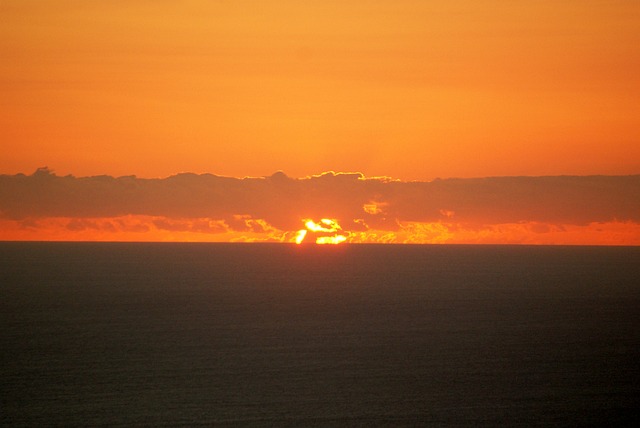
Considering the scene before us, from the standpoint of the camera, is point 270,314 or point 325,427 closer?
point 325,427

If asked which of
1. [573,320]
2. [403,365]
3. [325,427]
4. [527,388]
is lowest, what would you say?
[325,427]

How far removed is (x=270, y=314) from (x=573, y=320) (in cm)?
4639

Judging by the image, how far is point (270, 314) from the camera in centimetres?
12006

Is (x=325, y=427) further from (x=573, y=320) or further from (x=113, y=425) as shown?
(x=573, y=320)

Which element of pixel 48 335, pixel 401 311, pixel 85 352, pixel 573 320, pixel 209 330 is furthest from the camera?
pixel 401 311

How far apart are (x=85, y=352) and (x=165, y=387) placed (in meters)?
21.7

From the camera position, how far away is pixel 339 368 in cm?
7112

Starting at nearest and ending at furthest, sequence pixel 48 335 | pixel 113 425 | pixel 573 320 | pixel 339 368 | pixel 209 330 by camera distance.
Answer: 1. pixel 113 425
2. pixel 339 368
3. pixel 48 335
4. pixel 209 330
5. pixel 573 320

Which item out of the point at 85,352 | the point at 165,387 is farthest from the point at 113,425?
the point at 85,352

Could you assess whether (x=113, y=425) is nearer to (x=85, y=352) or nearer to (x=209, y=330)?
(x=85, y=352)

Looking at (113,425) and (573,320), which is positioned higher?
(573,320)

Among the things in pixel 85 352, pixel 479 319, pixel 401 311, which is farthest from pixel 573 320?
pixel 85 352

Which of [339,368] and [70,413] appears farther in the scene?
[339,368]

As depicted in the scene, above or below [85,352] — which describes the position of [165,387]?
below
